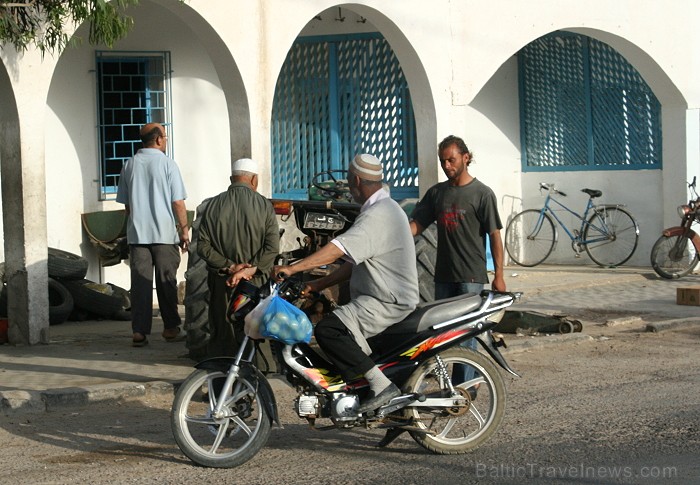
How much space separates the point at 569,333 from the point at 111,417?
4.80 meters

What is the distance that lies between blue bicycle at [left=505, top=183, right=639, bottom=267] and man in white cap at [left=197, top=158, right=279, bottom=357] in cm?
988

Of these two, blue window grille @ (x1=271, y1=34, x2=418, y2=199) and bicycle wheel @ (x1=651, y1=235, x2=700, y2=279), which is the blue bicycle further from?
blue window grille @ (x1=271, y1=34, x2=418, y2=199)

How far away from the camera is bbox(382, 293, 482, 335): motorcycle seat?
6.75 m

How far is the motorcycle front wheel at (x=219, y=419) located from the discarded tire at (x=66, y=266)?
6391mm

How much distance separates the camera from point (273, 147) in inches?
663

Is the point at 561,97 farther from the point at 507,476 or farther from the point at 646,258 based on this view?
the point at 507,476

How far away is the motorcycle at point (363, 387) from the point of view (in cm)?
666

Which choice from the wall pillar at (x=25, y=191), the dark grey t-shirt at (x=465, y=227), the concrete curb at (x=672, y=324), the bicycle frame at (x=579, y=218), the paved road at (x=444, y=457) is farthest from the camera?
the bicycle frame at (x=579, y=218)

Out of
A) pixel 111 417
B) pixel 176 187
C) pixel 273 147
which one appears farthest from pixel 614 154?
pixel 111 417

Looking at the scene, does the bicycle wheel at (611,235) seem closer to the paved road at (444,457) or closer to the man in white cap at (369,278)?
the paved road at (444,457)

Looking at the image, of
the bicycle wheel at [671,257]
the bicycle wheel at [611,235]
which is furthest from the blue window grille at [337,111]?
the bicycle wheel at [671,257]

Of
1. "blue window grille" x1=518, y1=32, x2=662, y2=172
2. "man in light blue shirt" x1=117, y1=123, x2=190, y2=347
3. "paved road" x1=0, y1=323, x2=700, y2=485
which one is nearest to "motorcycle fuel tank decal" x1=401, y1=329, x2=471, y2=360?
"paved road" x1=0, y1=323, x2=700, y2=485

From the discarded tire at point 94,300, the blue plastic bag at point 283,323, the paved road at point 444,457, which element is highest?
the blue plastic bag at point 283,323

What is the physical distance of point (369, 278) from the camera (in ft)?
22.2
